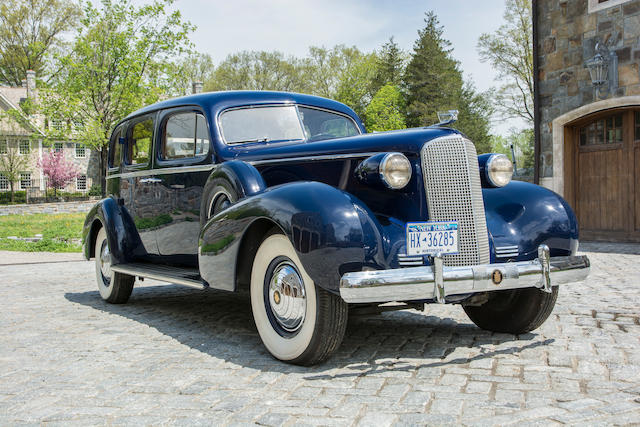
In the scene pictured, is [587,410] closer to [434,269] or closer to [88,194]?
[434,269]

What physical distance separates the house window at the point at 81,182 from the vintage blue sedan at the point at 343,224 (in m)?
52.2

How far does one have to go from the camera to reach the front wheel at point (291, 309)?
11.5 feet

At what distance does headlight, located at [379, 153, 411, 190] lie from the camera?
12.0 feet

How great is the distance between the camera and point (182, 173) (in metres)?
5.31

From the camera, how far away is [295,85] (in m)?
47.4

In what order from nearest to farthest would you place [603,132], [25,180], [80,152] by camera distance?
[603,132]
[25,180]
[80,152]

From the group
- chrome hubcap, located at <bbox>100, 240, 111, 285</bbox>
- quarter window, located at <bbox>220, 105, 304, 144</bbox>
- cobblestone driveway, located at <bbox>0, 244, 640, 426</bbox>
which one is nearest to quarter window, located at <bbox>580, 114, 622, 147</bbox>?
cobblestone driveway, located at <bbox>0, 244, 640, 426</bbox>

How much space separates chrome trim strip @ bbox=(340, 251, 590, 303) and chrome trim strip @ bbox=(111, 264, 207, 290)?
1.55 metres

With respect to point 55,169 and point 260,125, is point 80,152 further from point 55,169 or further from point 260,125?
point 260,125

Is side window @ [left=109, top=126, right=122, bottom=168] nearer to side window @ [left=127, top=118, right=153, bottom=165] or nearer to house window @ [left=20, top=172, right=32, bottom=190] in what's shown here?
side window @ [left=127, top=118, right=153, bottom=165]

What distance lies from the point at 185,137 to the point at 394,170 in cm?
247

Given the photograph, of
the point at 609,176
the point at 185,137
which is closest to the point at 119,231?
the point at 185,137

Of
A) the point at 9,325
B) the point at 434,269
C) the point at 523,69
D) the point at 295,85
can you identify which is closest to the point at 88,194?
the point at 295,85

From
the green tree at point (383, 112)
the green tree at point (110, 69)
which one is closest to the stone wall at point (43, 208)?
the green tree at point (110, 69)
